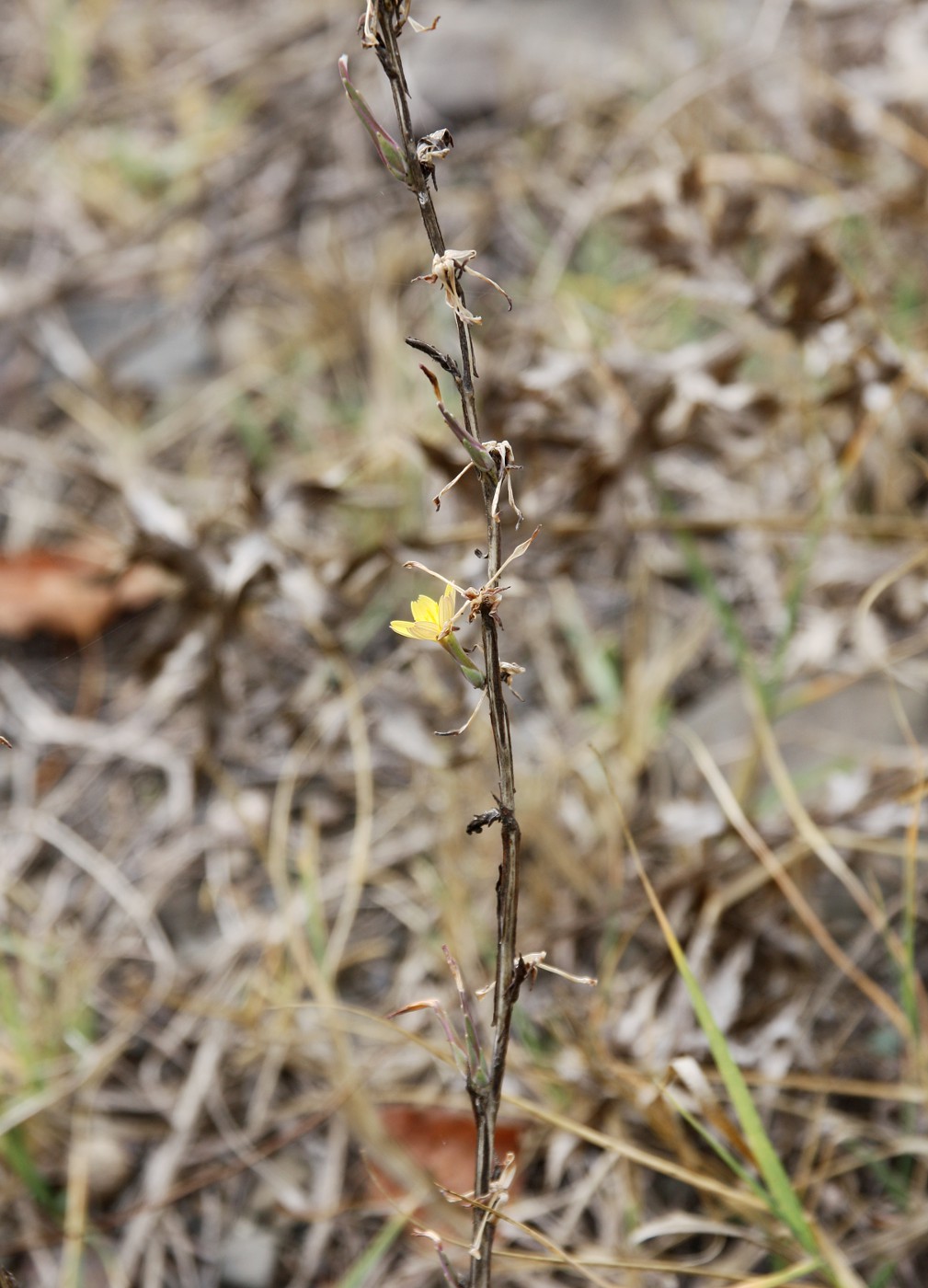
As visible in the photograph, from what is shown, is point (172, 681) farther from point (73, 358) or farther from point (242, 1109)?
point (73, 358)

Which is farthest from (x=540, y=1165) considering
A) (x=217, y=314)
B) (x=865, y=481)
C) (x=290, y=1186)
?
(x=217, y=314)

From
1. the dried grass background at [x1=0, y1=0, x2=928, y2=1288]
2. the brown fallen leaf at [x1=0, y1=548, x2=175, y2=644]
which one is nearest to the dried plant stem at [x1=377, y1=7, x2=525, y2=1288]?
the dried grass background at [x1=0, y1=0, x2=928, y2=1288]

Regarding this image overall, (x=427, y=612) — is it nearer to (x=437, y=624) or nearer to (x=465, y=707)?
(x=437, y=624)

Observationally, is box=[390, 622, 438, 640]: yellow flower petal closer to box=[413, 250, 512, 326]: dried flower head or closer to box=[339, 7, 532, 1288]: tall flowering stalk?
box=[339, 7, 532, 1288]: tall flowering stalk

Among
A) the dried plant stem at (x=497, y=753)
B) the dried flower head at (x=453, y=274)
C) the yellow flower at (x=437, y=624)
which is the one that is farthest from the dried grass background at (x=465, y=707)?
the dried flower head at (x=453, y=274)

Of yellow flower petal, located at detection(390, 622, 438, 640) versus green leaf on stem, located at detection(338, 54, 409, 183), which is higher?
green leaf on stem, located at detection(338, 54, 409, 183)

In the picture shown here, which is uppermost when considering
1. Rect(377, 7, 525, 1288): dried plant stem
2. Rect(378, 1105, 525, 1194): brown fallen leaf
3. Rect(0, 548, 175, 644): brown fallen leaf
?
Rect(0, 548, 175, 644): brown fallen leaf
